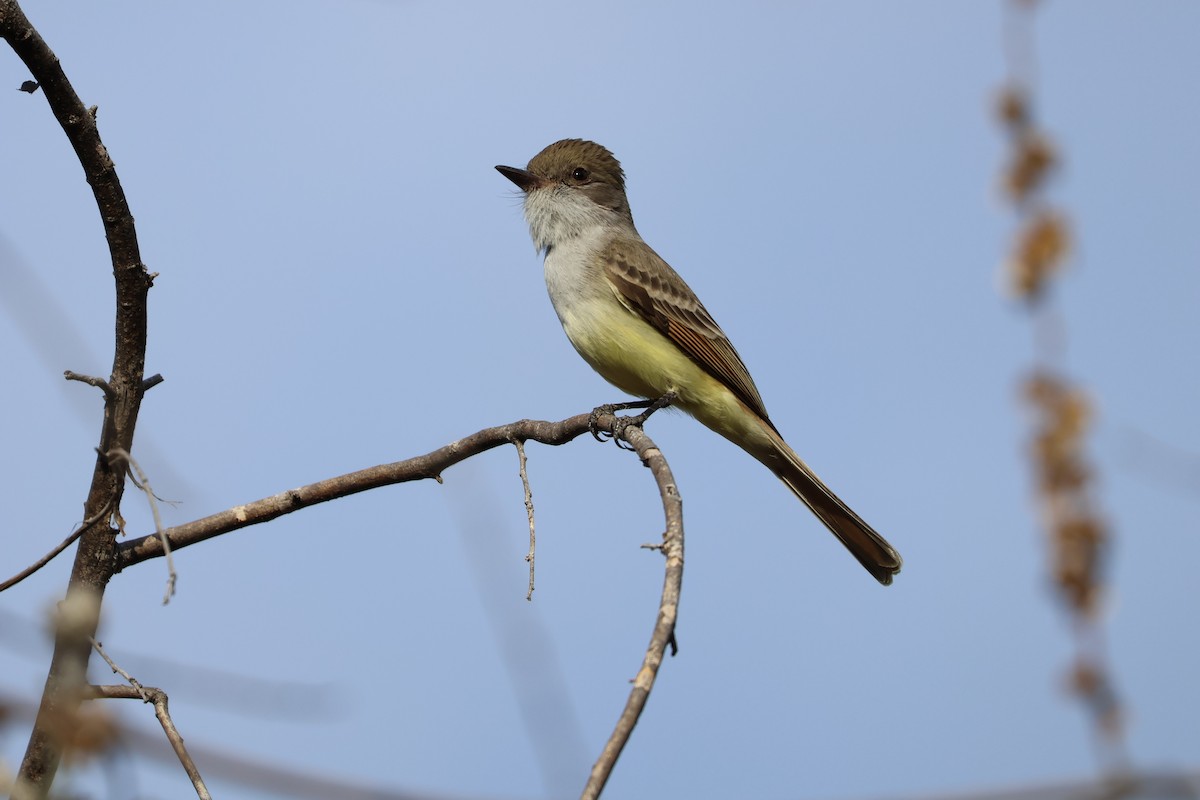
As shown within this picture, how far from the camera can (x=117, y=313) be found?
420cm

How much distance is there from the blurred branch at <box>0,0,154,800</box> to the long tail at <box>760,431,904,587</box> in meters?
4.14

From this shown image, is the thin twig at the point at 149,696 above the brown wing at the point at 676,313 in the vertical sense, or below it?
below

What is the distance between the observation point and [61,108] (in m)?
3.92

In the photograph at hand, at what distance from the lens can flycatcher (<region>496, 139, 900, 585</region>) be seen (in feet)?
23.0

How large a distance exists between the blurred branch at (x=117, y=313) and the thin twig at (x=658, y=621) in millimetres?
1656

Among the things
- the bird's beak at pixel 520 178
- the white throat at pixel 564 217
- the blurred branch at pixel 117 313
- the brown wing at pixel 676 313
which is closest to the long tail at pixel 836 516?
the brown wing at pixel 676 313

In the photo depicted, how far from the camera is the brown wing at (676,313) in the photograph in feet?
24.0

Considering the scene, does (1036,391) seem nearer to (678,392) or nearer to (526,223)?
(678,392)

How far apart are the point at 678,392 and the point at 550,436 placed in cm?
230

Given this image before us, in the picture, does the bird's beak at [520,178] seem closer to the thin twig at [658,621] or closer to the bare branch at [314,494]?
the bare branch at [314,494]

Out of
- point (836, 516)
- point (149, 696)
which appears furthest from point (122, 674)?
point (836, 516)

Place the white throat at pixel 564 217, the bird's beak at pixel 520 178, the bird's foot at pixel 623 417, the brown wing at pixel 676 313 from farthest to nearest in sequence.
Answer: the bird's beak at pixel 520 178
the white throat at pixel 564 217
the brown wing at pixel 676 313
the bird's foot at pixel 623 417

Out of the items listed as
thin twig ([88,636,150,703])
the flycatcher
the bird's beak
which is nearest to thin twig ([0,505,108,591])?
thin twig ([88,636,150,703])

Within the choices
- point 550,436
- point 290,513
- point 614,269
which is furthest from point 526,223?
point 290,513
